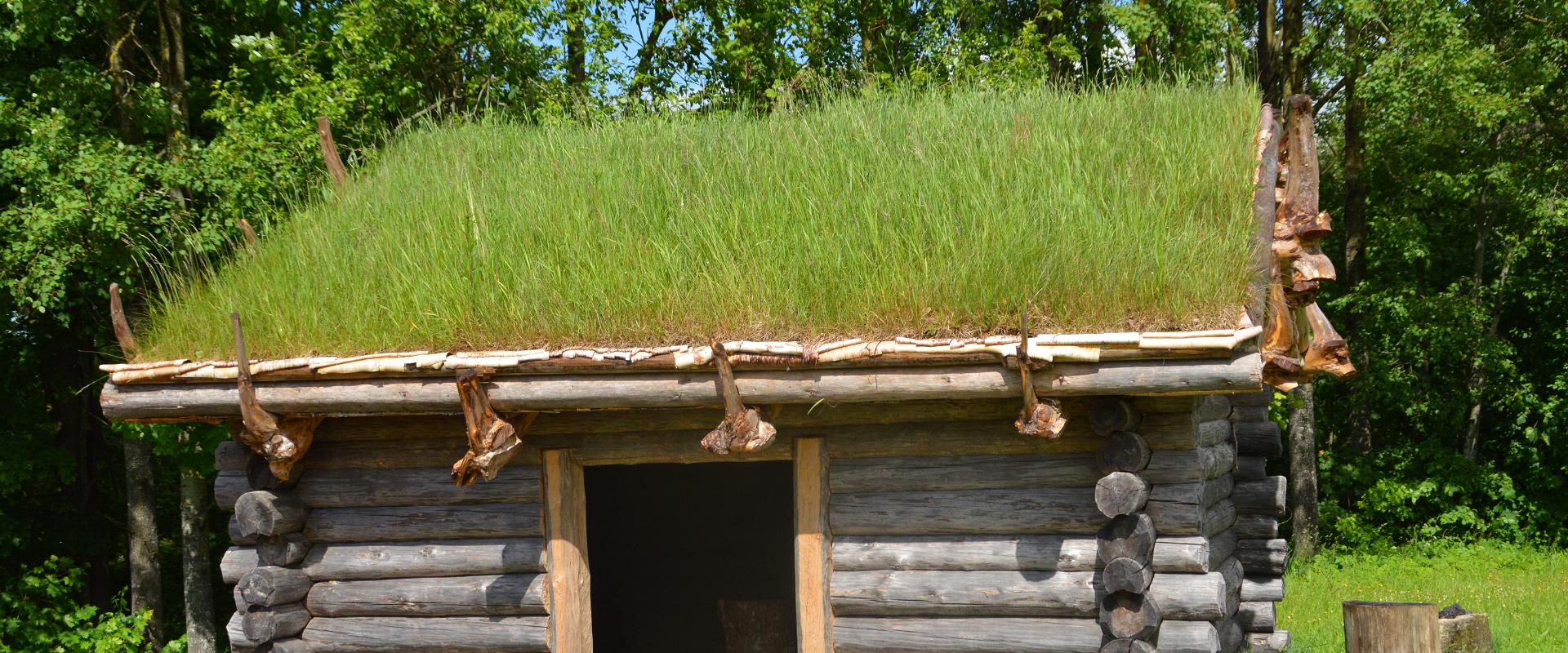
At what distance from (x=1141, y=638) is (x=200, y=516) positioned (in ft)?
38.2

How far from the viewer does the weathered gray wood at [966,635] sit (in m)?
5.79

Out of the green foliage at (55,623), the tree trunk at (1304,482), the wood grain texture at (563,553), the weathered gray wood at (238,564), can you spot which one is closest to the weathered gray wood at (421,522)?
the wood grain texture at (563,553)

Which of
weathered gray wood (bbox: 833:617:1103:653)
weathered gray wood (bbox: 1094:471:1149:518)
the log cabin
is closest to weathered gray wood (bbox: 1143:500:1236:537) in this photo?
the log cabin

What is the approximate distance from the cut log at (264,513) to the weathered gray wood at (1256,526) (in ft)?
20.4

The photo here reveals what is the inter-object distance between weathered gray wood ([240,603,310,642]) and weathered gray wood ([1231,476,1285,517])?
601 centimetres

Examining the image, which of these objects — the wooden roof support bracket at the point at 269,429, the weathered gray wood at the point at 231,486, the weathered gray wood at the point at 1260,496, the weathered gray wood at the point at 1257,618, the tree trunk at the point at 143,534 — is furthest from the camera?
the tree trunk at the point at 143,534

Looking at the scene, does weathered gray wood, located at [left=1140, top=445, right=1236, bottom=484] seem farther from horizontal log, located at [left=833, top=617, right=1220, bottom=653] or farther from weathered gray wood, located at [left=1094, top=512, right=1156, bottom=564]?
horizontal log, located at [left=833, top=617, right=1220, bottom=653]

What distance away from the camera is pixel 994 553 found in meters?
5.90

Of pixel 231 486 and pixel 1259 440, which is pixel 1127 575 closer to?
pixel 1259 440

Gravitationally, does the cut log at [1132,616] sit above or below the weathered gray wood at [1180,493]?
below

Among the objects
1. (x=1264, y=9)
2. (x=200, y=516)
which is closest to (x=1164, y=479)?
(x=200, y=516)

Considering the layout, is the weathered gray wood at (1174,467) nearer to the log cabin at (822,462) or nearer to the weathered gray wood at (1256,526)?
the log cabin at (822,462)

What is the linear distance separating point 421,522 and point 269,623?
2.95ft

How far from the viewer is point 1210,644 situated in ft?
18.5
